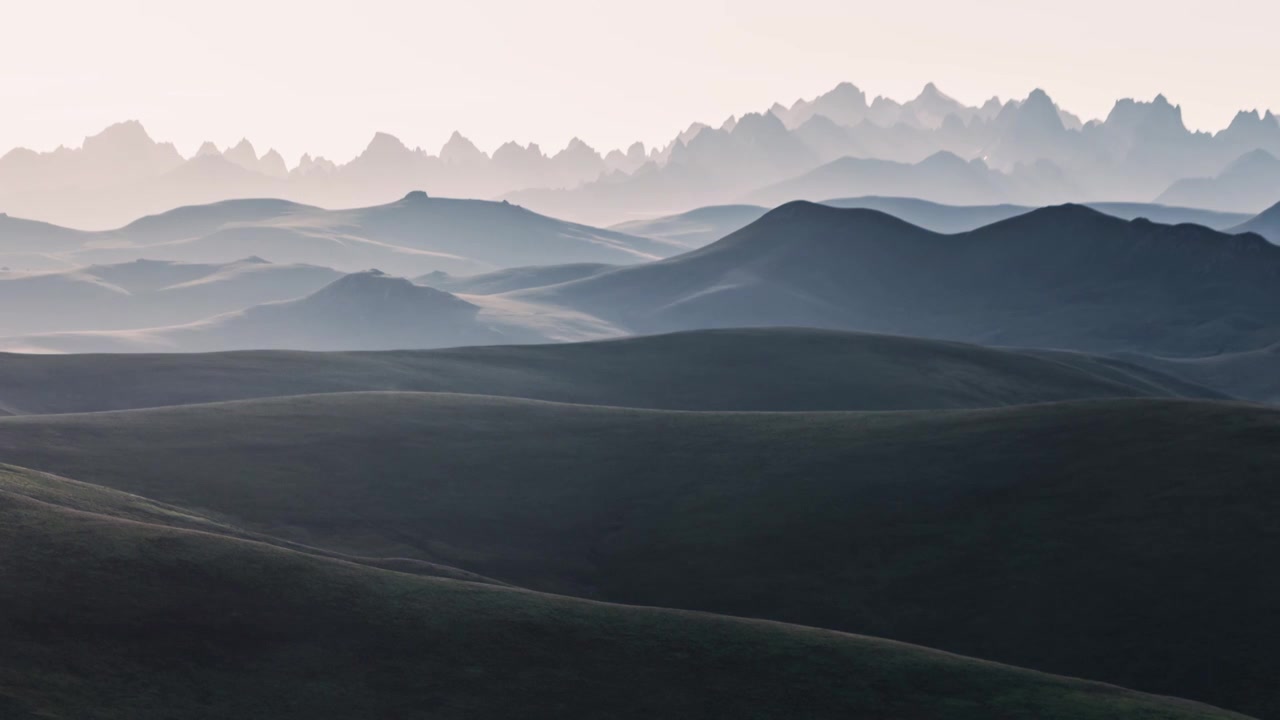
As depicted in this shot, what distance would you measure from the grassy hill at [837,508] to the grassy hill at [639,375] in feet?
93.1

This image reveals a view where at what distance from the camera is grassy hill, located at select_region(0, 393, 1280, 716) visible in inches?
1768

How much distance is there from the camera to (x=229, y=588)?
31016 mm

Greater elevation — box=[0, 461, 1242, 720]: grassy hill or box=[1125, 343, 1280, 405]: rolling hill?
box=[1125, 343, 1280, 405]: rolling hill

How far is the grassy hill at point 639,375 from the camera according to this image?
3942 inches

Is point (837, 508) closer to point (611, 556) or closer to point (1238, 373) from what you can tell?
point (611, 556)

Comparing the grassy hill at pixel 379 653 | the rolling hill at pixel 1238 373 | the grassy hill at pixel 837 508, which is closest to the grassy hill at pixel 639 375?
the grassy hill at pixel 837 508

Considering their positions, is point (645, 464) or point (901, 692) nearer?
point (901, 692)

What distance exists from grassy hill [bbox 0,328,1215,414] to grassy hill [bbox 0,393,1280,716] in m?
28.4

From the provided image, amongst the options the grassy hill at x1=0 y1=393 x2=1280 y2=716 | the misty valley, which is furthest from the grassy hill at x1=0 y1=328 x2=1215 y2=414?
the grassy hill at x1=0 y1=393 x2=1280 y2=716

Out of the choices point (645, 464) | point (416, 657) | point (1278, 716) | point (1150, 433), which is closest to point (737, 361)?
point (645, 464)

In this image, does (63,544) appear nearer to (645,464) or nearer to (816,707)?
(816,707)

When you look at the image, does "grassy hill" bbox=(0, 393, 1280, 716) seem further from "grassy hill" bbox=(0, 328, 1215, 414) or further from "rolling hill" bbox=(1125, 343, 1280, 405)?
"rolling hill" bbox=(1125, 343, 1280, 405)

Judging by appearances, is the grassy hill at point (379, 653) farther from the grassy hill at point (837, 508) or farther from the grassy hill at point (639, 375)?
the grassy hill at point (639, 375)

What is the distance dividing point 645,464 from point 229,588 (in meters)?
38.7
